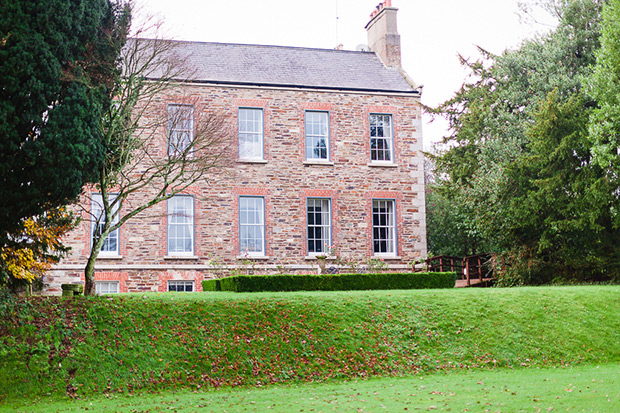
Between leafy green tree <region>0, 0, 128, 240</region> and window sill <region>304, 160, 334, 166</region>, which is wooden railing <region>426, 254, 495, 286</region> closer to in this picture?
window sill <region>304, 160, 334, 166</region>

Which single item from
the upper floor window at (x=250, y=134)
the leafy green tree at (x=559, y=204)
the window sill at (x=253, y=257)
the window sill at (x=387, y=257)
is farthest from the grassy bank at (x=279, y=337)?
the upper floor window at (x=250, y=134)

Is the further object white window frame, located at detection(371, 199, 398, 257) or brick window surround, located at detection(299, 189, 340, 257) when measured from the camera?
white window frame, located at detection(371, 199, 398, 257)

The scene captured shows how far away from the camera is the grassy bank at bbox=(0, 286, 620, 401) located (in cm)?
1107

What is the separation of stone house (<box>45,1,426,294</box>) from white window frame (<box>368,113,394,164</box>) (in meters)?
0.04

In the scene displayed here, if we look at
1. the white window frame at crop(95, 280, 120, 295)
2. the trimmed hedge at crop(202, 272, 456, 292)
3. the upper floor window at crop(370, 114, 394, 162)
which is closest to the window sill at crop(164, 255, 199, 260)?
the white window frame at crop(95, 280, 120, 295)

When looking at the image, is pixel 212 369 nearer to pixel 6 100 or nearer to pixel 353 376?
pixel 353 376

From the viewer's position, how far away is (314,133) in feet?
76.3

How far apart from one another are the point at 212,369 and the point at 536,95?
1728 centimetres

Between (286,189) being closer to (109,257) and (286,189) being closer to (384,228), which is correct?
(384,228)

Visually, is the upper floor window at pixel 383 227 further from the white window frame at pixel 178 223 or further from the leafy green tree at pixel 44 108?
the leafy green tree at pixel 44 108

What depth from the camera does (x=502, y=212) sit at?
22188 millimetres

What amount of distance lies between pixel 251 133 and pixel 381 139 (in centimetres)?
500

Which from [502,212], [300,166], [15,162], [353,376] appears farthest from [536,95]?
[15,162]

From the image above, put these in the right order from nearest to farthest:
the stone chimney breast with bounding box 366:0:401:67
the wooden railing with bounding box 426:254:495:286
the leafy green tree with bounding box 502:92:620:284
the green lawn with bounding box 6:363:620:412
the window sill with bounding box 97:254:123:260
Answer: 1. the green lawn with bounding box 6:363:620:412
2. the window sill with bounding box 97:254:123:260
3. the leafy green tree with bounding box 502:92:620:284
4. the wooden railing with bounding box 426:254:495:286
5. the stone chimney breast with bounding box 366:0:401:67
